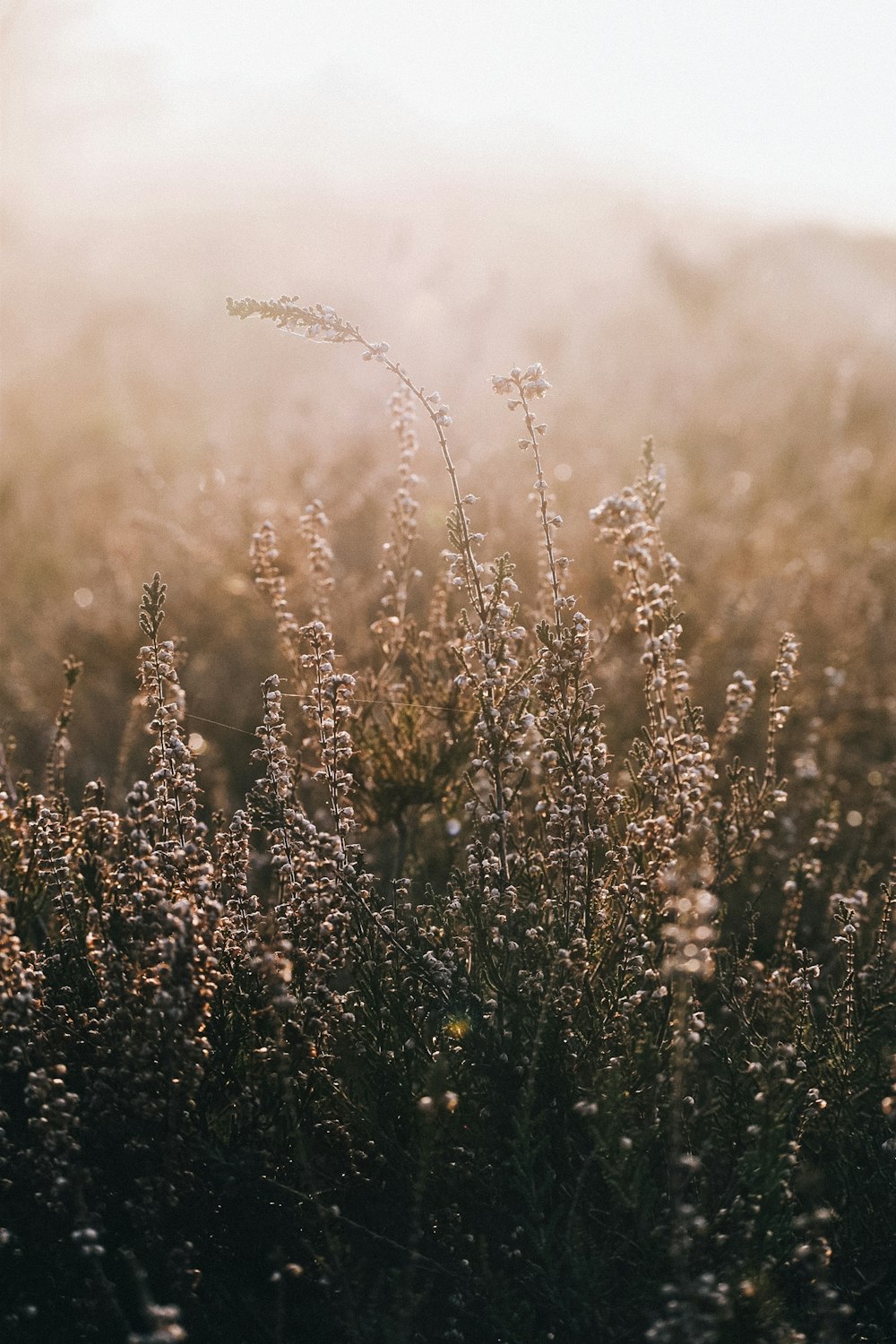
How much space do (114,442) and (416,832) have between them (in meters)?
7.69

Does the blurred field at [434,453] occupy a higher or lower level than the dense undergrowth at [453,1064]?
higher

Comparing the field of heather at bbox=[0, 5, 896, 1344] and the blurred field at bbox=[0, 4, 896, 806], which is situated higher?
the blurred field at bbox=[0, 4, 896, 806]

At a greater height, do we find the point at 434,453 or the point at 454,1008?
the point at 434,453

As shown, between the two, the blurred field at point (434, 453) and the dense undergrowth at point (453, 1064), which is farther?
the blurred field at point (434, 453)

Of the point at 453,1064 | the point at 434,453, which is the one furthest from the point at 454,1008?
the point at 434,453

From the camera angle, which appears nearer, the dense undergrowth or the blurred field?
the dense undergrowth

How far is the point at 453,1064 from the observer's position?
2139mm

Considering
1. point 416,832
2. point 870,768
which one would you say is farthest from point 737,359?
point 416,832

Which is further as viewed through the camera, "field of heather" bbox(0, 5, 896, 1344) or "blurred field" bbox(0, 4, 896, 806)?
"blurred field" bbox(0, 4, 896, 806)

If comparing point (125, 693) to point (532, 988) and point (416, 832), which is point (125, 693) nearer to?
point (416, 832)

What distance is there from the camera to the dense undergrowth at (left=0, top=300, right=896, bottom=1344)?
73.0 inches

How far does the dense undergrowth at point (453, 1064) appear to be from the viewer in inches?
73.0

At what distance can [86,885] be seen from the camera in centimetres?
252

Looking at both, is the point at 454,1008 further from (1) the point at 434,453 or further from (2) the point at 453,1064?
(1) the point at 434,453
